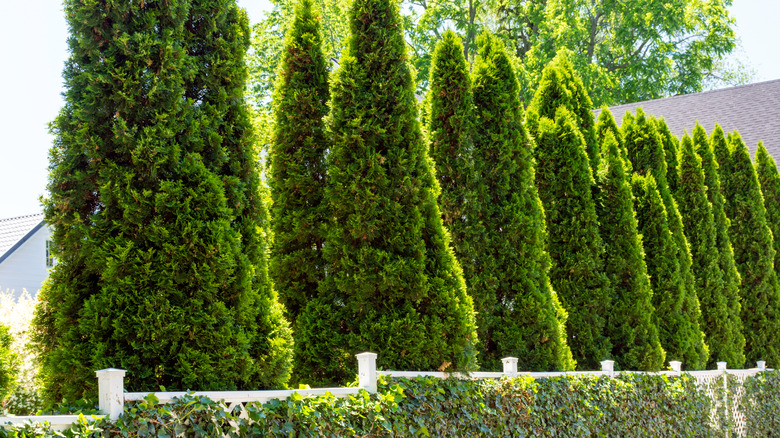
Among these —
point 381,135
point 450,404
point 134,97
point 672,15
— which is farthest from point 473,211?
point 672,15

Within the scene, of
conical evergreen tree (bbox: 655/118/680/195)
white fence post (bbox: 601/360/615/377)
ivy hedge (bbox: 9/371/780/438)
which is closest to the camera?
ivy hedge (bbox: 9/371/780/438)

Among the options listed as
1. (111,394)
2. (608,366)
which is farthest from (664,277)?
(111,394)

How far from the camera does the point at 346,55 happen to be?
669cm

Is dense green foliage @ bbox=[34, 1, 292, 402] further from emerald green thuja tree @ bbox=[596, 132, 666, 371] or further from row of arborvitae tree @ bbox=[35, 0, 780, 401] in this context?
emerald green thuja tree @ bbox=[596, 132, 666, 371]

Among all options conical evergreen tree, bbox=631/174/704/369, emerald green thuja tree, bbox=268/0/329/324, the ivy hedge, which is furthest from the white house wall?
the ivy hedge

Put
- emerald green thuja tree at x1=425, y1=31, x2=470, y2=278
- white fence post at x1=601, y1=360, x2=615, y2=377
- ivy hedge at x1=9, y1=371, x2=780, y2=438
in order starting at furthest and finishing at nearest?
white fence post at x1=601, y1=360, x2=615, y2=377
emerald green thuja tree at x1=425, y1=31, x2=470, y2=278
ivy hedge at x1=9, y1=371, x2=780, y2=438

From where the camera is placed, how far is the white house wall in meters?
18.5

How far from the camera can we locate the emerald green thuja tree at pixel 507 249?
297 inches

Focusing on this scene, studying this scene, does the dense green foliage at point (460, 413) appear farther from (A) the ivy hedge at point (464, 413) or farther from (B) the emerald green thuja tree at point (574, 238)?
(B) the emerald green thuja tree at point (574, 238)

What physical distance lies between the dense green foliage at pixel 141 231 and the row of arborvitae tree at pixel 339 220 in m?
0.01

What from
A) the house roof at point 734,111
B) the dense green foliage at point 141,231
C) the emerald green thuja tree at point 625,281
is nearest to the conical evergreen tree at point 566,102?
the emerald green thuja tree at point 625,281

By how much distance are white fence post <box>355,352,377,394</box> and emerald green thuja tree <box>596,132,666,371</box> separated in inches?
211

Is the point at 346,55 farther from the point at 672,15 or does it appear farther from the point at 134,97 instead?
the point at 672,15

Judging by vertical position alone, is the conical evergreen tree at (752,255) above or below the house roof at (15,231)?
below
